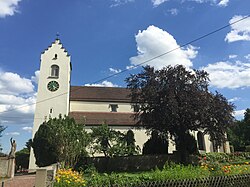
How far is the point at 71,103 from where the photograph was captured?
3438 centimetres

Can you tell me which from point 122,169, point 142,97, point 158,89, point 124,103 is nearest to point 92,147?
point 122,169

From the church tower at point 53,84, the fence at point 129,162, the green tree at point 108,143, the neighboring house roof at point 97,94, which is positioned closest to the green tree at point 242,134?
the neighboring house roof at point 97,94

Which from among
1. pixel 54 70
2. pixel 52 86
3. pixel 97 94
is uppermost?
pixel 54 70

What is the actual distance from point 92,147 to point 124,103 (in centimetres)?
1417

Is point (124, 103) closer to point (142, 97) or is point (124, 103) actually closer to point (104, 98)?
point (104, 98)

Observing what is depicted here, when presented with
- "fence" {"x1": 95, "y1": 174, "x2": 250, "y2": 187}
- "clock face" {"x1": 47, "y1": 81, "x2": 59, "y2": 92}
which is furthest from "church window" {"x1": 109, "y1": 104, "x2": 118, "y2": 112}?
"fence" {"x1": 95, "y1": 174, "x2": 250, "y2": 187}

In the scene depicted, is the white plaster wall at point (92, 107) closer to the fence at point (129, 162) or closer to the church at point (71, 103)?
the church at point (71, 103)

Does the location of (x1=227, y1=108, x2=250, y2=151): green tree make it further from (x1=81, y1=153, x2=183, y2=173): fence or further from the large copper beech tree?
the large copper beech tree

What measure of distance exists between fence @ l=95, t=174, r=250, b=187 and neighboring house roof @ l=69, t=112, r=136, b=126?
24.3 meters

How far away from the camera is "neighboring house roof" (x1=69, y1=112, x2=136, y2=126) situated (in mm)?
31369

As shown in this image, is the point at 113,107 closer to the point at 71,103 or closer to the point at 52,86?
the point at 71,103

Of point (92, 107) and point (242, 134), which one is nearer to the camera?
point (92, 107)

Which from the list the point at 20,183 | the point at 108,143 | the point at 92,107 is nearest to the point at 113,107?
the point at 92,107

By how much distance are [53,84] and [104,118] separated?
918 centimetres
